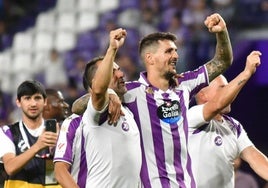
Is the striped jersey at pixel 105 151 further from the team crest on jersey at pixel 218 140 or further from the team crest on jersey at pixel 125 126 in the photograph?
the team crest on jersey at pixel 218 140

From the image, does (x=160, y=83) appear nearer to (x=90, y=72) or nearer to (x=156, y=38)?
(x=156, y=38)

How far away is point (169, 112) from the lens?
227 inches

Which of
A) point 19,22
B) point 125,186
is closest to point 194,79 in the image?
point 125,186

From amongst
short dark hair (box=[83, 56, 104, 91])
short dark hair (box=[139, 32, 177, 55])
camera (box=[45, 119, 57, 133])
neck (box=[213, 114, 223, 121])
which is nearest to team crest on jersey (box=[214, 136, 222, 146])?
neck (box=[213, 114, 223, 121])

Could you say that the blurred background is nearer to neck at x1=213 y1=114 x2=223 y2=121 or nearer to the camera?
neck at x1=213 y1=114 x2=223 y2=121

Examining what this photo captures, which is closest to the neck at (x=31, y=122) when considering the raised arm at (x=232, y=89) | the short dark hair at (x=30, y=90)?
the short dark hair at (x=30, y=90)

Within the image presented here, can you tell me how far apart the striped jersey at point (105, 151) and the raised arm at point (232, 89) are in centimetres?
65

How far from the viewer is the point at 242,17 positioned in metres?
11.3

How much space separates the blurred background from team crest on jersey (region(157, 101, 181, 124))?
475 centimetres

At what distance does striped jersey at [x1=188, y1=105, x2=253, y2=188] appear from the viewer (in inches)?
245

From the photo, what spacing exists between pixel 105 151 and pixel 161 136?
0.46 m

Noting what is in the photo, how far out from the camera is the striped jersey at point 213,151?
623 centimetres

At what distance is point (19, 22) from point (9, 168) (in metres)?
9.28

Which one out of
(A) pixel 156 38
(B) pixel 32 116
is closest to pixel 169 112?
(A) pixel 156 38
